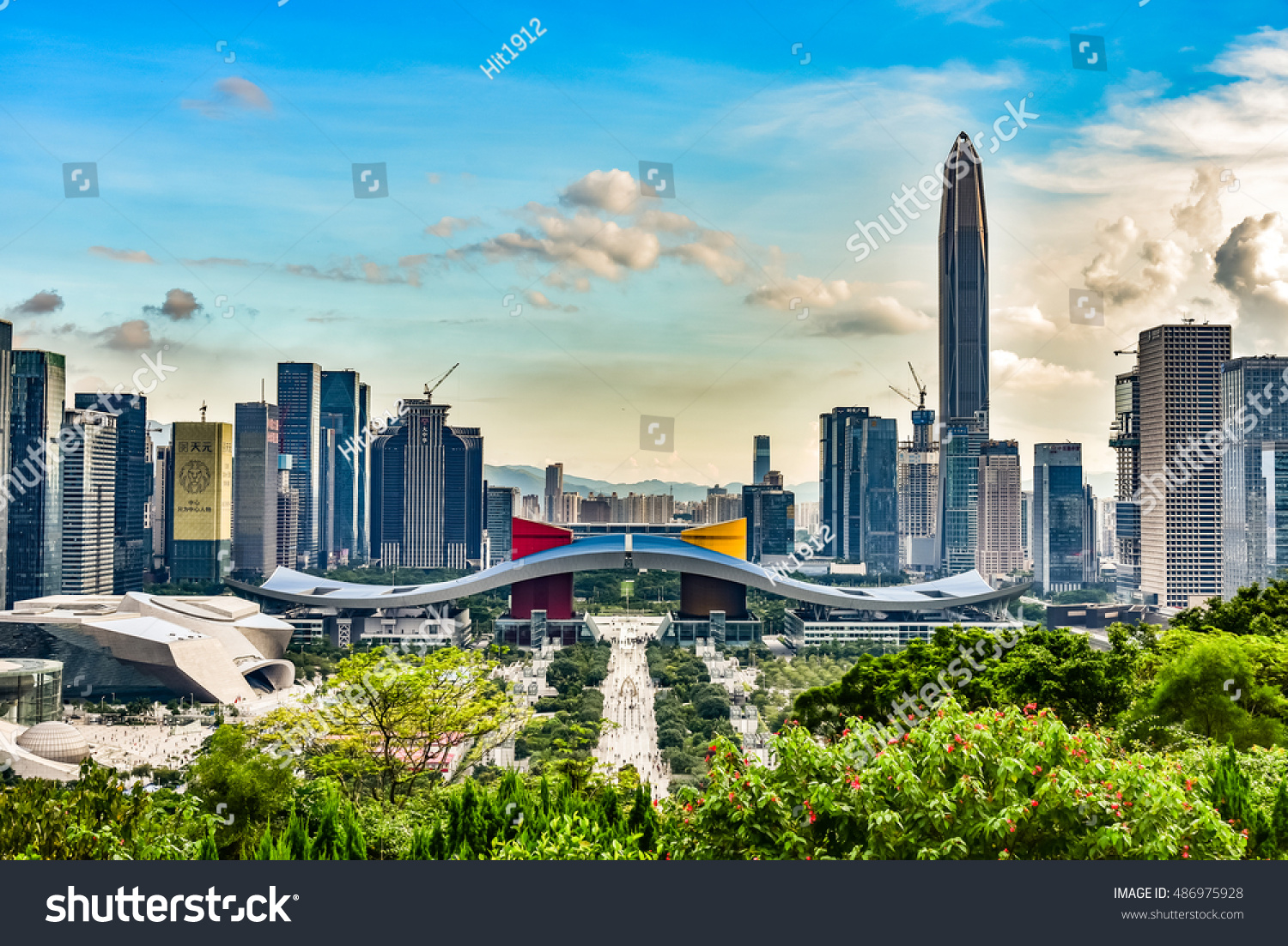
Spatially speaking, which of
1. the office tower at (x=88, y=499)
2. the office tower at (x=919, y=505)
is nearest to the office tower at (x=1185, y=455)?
the office tower at (x=919, y=505)

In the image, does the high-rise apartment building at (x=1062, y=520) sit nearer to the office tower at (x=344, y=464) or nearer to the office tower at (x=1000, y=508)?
the office tower at (x=1000, y=508)

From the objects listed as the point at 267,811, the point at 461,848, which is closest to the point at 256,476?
the point at 267,811

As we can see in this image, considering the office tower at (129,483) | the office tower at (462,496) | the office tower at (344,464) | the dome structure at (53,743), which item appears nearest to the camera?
the dome structure at (53,743)

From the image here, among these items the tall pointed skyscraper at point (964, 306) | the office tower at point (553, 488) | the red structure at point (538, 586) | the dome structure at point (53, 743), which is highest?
the tall pointed skyscraper at point (964, 306)

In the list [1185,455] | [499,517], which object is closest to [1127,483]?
[1185,455]

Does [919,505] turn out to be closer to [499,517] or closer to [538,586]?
[499,517]
